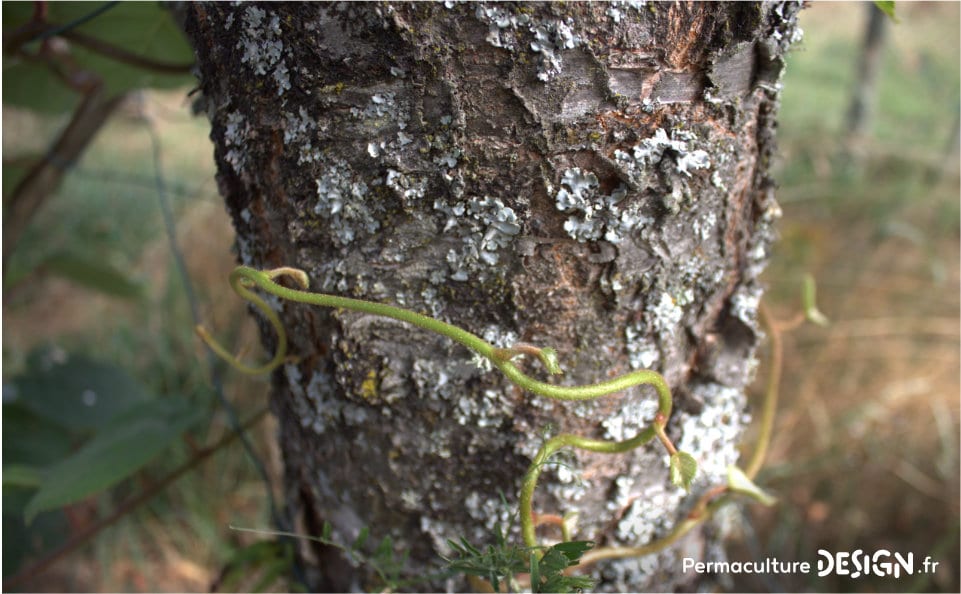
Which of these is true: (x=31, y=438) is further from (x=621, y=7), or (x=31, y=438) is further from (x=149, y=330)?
(x=621, y=7)

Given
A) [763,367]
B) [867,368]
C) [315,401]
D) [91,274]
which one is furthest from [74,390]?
[867,368]

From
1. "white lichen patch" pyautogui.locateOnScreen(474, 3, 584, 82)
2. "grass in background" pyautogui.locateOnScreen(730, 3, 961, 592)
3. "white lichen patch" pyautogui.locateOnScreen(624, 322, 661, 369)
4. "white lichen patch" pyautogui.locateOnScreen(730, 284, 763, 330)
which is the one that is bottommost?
"grass in background" pyautogui.locateOnScreen(730, 3, 961, 592)

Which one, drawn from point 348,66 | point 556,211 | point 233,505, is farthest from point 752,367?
point 233,505

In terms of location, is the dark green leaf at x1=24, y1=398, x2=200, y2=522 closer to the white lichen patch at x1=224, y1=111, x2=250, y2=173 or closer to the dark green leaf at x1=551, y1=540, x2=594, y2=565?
the white lichen patch at x1=224, y1=111, x2=250, y2=173

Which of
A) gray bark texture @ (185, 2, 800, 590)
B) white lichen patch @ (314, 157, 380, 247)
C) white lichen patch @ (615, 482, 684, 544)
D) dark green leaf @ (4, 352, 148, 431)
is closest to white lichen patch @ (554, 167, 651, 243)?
gray bark texture @ (185, 2, 800, 590)

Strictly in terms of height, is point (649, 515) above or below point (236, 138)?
below
